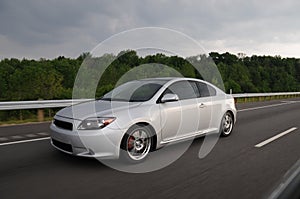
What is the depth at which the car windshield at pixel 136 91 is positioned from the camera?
Answer: 520 cm

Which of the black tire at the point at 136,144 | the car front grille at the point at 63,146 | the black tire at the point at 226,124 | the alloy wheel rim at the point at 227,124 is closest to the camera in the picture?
the car front grille at the point at 63,146

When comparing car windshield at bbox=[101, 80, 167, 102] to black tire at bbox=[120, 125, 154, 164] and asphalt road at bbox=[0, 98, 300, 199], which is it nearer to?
black tire at bbox=[120, 125, 154, 164]

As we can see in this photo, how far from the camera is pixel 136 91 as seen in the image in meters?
5.48

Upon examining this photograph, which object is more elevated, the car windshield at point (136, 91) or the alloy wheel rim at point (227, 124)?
the car windshield at point (136, 91)

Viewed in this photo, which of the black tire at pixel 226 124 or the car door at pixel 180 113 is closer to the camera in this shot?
the car door at pixel 180 113

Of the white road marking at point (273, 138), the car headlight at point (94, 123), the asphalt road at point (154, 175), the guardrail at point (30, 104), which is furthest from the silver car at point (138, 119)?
the guardrail at point (30, 104)

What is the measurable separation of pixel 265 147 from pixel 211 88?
1836 millimetres

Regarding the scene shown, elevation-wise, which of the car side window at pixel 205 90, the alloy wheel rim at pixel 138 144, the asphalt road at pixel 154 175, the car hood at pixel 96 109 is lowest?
the asphalt road at pixel 154 175

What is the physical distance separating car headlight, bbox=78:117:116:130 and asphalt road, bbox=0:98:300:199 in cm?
69

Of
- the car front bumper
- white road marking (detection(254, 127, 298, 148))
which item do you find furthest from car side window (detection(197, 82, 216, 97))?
the car front bumper

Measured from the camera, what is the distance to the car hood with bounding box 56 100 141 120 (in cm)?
442

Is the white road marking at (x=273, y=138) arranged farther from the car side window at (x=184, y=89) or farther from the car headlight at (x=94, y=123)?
the car headlight at (x=94, y=123)

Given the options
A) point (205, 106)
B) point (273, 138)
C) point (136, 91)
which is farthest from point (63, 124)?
point (273, 138)

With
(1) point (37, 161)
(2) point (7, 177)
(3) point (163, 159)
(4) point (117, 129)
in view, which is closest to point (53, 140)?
(1) point (37, 161)
